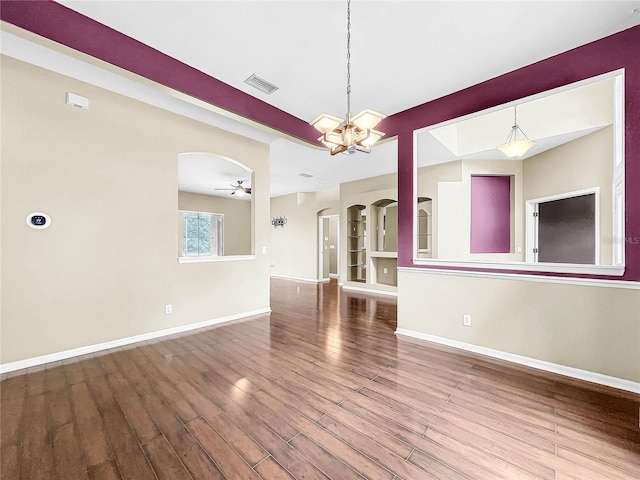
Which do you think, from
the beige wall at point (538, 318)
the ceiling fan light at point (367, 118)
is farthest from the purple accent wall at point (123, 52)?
the beige wall at point (538, 318)

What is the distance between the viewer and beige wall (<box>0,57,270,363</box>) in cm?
256

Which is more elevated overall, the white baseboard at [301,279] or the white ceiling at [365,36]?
the white ceiling at [365,36]

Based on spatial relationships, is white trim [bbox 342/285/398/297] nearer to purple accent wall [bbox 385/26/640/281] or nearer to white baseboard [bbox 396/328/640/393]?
white baseboard [bbox 396/328/640/393]

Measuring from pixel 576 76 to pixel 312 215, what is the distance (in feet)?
22.7

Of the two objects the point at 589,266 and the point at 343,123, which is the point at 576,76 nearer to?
the point at 589,266

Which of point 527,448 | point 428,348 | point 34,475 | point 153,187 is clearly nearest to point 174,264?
point 153,187

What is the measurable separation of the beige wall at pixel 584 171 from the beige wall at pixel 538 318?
181cm

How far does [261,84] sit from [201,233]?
309 inches

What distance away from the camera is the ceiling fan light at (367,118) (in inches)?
86.7

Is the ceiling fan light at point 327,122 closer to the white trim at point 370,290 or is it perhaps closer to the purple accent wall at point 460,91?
the purple accent wall at point 460,91

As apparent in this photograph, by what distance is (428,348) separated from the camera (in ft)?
10.3

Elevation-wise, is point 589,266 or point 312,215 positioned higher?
point 312,215

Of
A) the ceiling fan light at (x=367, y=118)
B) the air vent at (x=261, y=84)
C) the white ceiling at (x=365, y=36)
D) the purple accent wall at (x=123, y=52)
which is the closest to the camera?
the purple accent wall at (x=123, y=52)

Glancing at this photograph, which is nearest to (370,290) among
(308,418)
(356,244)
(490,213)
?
(356,244)
